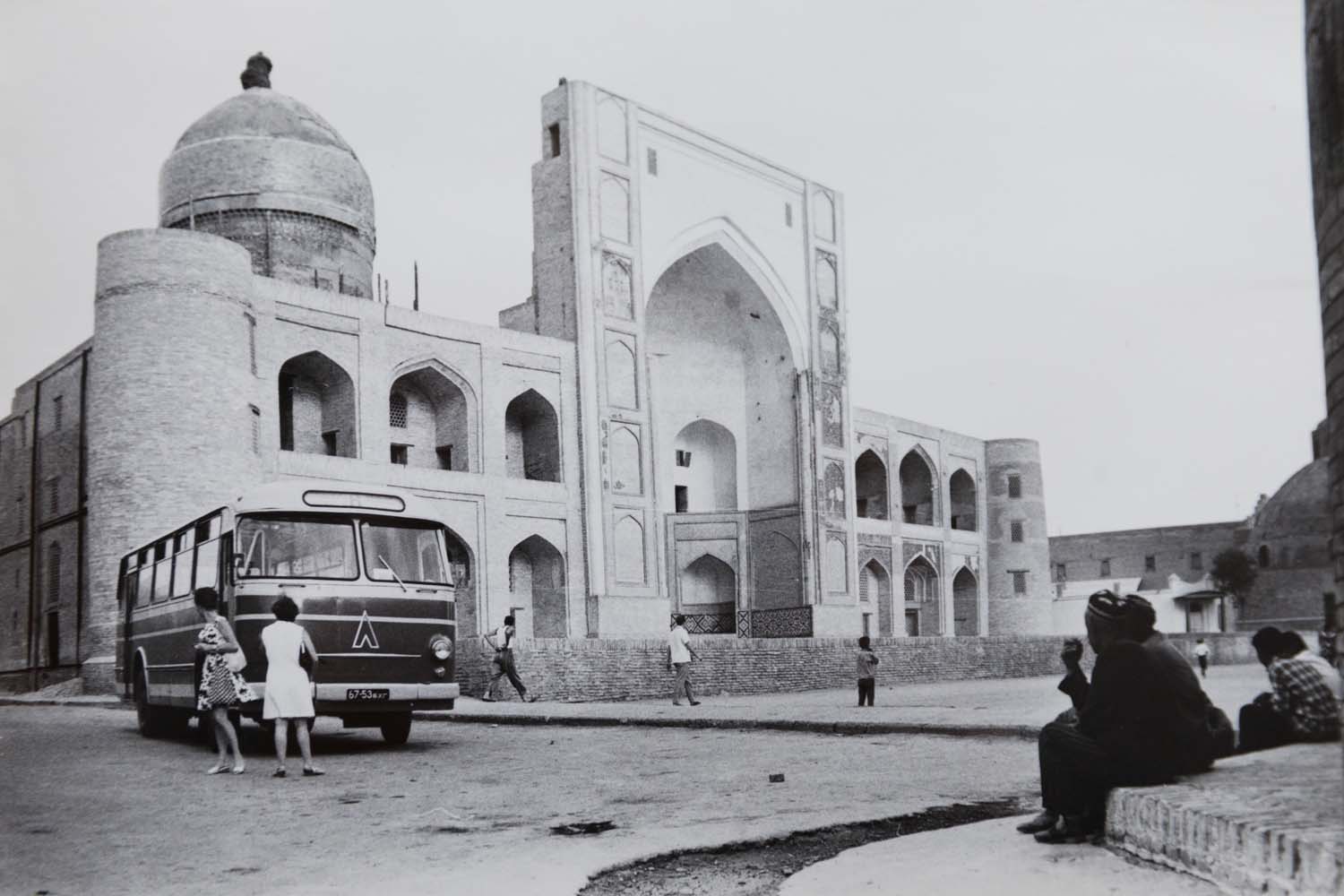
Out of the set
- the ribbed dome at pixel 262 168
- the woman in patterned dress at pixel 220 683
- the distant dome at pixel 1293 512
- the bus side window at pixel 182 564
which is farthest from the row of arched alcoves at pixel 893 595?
the woman in patterned dress at pixel 220 683

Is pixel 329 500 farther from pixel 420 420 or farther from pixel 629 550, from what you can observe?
pixel 629 550

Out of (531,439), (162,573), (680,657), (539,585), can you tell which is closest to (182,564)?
(162,573)

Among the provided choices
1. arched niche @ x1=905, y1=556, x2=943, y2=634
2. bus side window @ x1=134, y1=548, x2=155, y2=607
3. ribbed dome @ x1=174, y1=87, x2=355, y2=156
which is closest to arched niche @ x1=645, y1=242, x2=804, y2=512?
ribbed dome @ x1=174, y1=87, x2=355, y2=156

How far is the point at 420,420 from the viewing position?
23625 millimetres

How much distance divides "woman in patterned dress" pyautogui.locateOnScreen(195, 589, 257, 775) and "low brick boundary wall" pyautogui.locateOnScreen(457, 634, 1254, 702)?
7958 millimetres

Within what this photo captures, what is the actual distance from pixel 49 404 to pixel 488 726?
13796 millimetres

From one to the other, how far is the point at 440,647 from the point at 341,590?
2.74 feet

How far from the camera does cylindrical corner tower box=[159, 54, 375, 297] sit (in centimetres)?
2467

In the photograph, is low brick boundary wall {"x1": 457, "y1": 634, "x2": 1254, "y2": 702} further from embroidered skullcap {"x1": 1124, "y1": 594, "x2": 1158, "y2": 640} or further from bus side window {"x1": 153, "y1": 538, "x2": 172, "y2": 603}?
embroidered skullcap {"x1": 1124, "y1": 594, "x2": 1158, "y2": 640}

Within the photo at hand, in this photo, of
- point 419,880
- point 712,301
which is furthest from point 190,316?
point 419,880

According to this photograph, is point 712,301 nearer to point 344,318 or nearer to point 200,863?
point 344,318

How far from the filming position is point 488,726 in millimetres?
11961

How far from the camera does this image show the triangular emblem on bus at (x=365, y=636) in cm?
898

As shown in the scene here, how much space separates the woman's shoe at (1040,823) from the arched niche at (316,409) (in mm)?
17807
